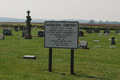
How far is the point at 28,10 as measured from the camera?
29.7 metres

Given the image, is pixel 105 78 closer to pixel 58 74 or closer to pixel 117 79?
pixel 117 79

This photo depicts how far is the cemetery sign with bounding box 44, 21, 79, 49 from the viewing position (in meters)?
9.31

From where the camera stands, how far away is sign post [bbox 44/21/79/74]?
931cm

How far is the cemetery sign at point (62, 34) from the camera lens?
367 inches

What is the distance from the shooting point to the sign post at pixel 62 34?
9.31 m

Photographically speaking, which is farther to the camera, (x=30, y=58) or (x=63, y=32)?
(x=30, y=58)

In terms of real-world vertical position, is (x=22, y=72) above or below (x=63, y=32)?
below

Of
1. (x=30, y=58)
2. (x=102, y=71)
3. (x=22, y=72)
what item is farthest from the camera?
(x=30, y=58)

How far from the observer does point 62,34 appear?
9.46 meters

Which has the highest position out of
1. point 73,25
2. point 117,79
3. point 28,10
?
point 28,10

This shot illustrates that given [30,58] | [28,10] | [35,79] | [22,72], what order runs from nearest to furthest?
1. [35,79]
2. [22,72]
3. [30,58]
4. [28,10]

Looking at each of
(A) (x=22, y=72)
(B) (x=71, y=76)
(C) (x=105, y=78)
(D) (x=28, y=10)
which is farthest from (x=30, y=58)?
(D) (x=28, y=10)

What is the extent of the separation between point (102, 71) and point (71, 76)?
204 cm

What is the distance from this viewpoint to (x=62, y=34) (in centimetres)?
946
